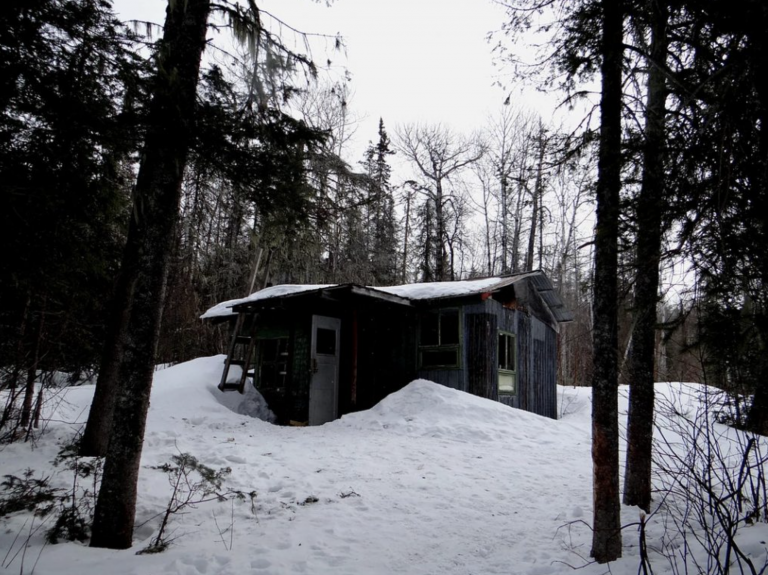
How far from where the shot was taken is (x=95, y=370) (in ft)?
29.7

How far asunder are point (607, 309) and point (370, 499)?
357cm

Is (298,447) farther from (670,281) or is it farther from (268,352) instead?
(670,281)

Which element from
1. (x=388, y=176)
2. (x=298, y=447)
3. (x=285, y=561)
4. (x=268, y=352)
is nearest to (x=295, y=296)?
(x=268, y=352)

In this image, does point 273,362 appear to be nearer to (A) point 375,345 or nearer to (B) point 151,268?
(A) point 375,345

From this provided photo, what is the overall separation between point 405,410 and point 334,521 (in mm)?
5889

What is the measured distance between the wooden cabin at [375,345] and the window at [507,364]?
28 mm

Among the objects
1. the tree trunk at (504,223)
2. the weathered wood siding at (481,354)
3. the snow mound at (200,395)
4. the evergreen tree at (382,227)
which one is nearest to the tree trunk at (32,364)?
the snow mound at (200,395)

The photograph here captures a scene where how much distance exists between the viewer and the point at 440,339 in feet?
42.6

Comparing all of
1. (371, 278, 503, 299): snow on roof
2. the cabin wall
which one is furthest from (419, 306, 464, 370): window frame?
(371, 278, 503, 299): snow on roof

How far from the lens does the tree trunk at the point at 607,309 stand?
391cm

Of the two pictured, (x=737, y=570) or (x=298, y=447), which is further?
(x=298, y=447)

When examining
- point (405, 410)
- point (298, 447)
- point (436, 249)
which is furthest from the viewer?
point (436, 249)

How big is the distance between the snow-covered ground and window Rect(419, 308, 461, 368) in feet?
6.42

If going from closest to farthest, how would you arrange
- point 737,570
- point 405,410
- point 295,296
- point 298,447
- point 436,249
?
1. point 737,570
2. point 298,447
3. point 405,410
4. point 295,296
5. point 436,249
